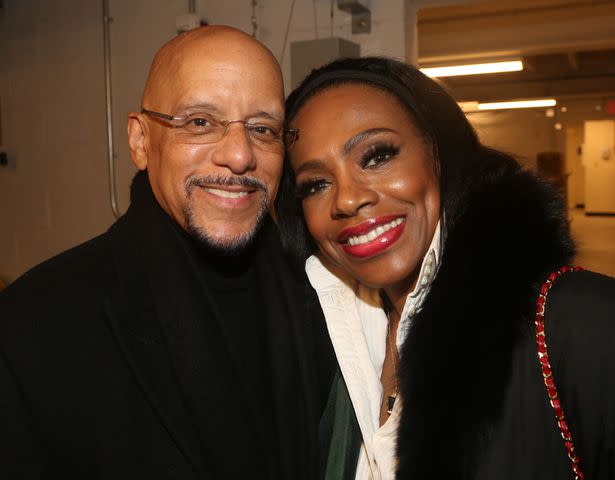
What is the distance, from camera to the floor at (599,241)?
24.5 feet

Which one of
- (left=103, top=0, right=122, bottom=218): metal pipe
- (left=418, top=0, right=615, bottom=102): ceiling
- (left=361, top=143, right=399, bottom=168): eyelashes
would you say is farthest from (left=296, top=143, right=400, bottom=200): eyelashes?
(left=418, top=0, right=615, bottom=102): ceiling

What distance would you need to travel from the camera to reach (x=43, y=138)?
3.66 meters

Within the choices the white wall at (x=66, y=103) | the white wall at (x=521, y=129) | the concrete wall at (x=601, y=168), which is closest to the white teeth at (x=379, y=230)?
the white wall at (x=66, y=103)

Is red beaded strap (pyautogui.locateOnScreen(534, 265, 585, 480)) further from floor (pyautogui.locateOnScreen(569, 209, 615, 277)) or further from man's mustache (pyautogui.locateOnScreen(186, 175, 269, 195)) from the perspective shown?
floor (pyautogui.locateOnScreen(569, 209, 615, 277))

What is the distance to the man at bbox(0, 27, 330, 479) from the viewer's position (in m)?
1.02

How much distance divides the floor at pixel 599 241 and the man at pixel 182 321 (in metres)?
3.08

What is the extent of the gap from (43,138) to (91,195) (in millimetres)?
550

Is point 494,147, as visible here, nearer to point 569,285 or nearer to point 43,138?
point 569,285

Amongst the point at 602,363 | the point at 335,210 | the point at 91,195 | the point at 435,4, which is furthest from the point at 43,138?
the point at 602,363

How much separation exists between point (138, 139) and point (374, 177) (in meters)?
0.60

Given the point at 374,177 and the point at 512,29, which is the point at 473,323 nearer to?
the point at 374,177

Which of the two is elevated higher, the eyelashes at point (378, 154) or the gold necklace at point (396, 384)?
the eyelashes at point (378, 154)

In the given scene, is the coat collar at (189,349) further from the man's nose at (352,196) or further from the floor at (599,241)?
the floor at (599,241)

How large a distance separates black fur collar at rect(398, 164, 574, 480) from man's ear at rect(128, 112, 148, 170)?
2.57 feet
